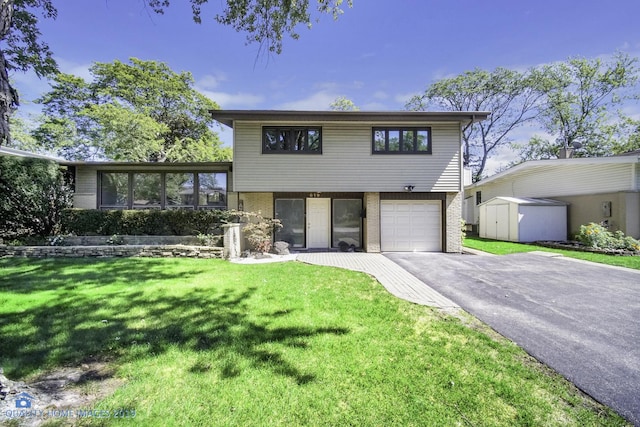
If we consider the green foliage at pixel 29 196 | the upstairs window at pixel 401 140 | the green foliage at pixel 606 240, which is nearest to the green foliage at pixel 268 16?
the upstairs window at pixel 401 140

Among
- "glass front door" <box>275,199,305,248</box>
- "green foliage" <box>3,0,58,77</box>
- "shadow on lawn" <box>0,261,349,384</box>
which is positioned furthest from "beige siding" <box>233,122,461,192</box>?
"green foliage" <box>3,0,58,77</box>

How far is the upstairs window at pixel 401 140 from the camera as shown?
10664 millimetres

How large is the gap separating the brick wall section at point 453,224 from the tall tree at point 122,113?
59.2ft

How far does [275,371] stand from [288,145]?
29.4 ft

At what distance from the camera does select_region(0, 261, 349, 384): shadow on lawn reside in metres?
2.89

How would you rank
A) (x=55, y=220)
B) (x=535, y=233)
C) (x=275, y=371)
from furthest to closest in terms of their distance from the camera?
(x=535, y=233), (x=55, y=220), (x=275, y=371)

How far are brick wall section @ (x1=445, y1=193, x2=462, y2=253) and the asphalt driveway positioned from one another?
192 cm

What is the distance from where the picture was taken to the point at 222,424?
80.5 inches

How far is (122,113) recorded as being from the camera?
59.3 ft

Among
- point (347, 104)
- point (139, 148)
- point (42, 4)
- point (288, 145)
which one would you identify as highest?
point (347, 104)

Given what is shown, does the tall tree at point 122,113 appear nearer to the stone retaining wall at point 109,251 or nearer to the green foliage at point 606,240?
the stone retaining wall at point 109,251

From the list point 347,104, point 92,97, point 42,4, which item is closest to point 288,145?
point 42,4

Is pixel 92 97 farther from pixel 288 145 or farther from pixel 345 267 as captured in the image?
pixel 345 267

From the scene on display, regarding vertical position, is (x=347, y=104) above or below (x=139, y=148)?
above
